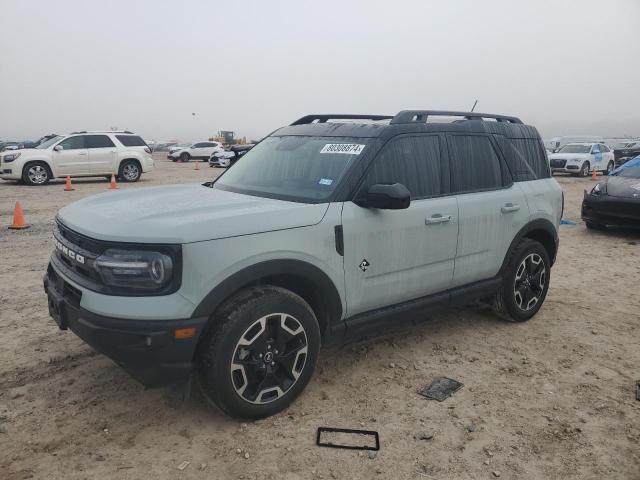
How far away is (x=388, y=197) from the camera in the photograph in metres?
3.44

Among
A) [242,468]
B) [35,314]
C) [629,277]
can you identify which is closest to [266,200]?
[242,468]

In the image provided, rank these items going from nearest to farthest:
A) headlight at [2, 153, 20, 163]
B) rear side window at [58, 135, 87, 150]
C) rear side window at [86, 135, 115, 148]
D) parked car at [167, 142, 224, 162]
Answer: headlight at [2, 153, 20, 163] < rear side window at [58, 135, 87, 150] < rear side window at [86, 135, 115, 148] < parked car at [167, 142, 224, 162]

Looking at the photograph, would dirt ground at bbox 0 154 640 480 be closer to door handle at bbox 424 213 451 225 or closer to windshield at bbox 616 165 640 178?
door handle at bbox 424 213 451 225

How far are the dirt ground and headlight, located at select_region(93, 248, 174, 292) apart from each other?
0.94m

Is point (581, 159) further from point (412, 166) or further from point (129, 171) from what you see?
point (412, 166)

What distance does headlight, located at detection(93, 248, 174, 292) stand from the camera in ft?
9.37

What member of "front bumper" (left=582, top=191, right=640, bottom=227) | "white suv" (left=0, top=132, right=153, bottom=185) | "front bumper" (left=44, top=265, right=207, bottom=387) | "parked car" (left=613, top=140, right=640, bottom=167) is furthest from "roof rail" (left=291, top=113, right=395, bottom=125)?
"parked car" (left=613, top=140, right=640, bottom=167)

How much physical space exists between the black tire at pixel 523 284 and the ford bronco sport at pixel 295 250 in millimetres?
18

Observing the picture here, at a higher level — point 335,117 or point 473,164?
point 335,117

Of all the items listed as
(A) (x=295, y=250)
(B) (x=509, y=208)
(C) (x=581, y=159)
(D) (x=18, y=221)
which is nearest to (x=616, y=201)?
(B) (x=509, y=208)

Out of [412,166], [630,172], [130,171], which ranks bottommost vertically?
[130,171]

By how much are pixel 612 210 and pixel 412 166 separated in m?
7.01

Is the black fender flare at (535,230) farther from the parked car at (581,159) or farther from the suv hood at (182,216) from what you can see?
the parked car at (581,159)

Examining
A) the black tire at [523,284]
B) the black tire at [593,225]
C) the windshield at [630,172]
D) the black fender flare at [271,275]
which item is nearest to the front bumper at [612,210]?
the black tire at [593,225]
